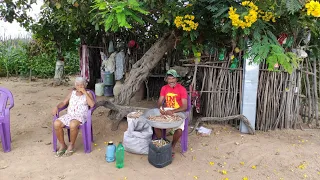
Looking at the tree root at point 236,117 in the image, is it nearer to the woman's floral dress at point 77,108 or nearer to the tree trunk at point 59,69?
the woman's floral dress at point 77,108

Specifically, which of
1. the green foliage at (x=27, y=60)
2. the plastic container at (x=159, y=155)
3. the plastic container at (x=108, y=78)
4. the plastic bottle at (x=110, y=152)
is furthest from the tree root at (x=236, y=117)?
the green foliage at (x=27, y=60)

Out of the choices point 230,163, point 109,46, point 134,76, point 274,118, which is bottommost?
point 230,163

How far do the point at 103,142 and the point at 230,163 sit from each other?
1913mm

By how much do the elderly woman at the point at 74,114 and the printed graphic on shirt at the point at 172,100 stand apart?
109 centimetres

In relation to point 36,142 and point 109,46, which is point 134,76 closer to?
point 36,142

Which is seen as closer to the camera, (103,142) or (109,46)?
(103,142)

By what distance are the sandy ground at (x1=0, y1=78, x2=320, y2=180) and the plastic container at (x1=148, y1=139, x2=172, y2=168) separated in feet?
0.23

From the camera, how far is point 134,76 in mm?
4871

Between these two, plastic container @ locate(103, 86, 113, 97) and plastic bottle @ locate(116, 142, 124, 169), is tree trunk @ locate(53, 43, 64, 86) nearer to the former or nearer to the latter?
plastic container @ locate(103, 86, 113, 97)

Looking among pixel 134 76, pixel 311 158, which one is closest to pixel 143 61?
pixel 134 76

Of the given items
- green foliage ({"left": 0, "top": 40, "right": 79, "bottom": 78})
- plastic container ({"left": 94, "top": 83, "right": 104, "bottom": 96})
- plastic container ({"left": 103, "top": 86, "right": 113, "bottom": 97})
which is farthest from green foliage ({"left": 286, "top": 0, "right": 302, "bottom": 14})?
green foliage ({"left": 0, "top": 40, "right": 79, "bottom": 78})

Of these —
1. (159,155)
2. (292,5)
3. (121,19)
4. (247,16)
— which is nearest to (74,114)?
(159,155)

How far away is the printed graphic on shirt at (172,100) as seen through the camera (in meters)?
3.81

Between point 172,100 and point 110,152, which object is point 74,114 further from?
point 172,100
